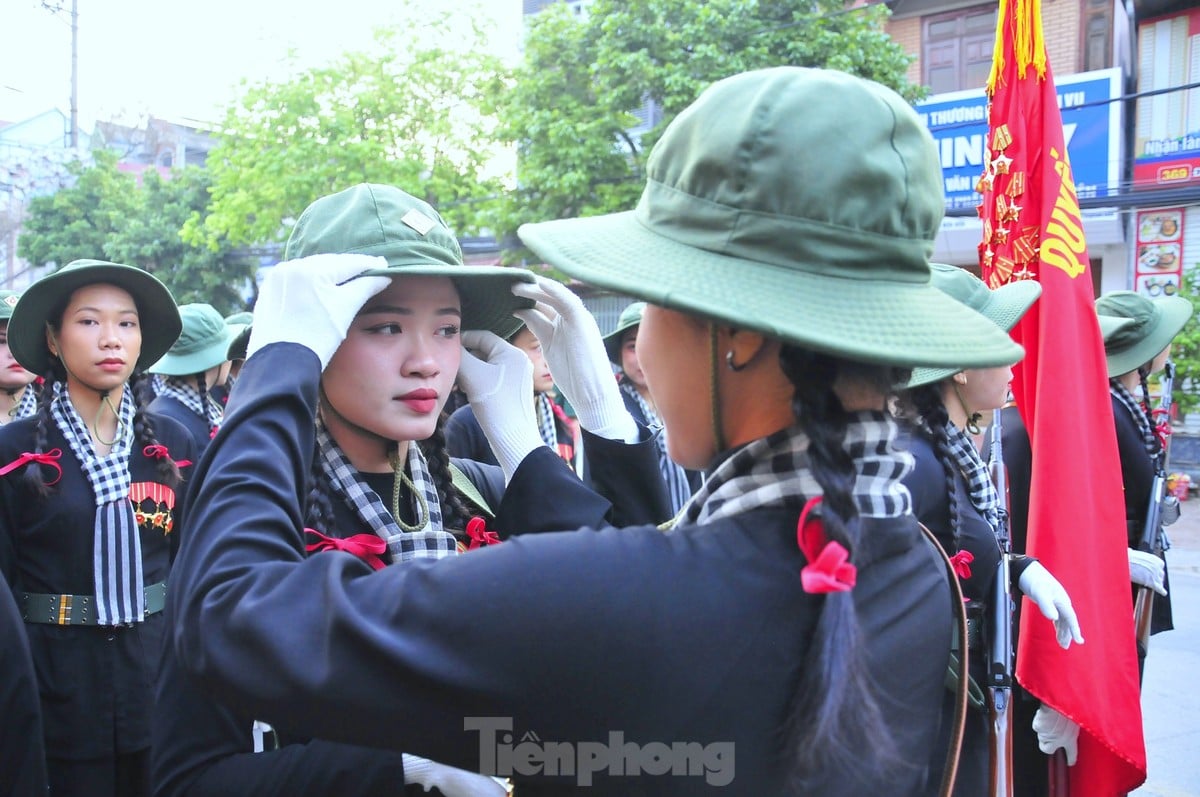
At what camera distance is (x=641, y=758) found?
1.12m

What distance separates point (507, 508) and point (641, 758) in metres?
0.82

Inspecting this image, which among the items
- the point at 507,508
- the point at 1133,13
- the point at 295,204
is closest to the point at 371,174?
the point at 295,204

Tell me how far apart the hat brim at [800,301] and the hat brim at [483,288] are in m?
0.55

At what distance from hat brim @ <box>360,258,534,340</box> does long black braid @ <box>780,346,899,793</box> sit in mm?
775

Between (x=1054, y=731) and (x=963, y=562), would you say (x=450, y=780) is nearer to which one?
(x=963, y=562)

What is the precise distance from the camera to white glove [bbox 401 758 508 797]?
1.41 meters

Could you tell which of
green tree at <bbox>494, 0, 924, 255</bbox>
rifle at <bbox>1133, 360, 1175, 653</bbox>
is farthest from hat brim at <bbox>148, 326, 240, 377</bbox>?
green tree at <bbox>494, 0, 924, 255</bbox>

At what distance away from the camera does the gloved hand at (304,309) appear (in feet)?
4.53

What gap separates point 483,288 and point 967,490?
1796mm

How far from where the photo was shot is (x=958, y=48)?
623 inches

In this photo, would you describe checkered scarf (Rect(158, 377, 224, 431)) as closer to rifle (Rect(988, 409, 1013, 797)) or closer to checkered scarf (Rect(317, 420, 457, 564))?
checkered scarf (Rect(317, 420, 457, 564))

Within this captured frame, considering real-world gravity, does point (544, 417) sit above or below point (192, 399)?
below

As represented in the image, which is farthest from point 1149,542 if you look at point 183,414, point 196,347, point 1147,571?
point 196,347

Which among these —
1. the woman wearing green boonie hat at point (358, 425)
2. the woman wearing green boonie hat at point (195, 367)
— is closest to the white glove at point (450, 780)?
the woman wearing green boonie hat at point (358, 425)
